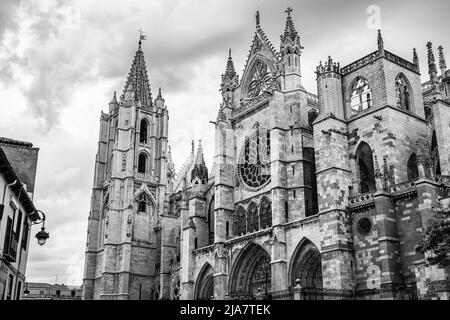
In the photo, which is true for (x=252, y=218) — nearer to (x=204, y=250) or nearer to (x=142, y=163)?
(x=204, y=250)

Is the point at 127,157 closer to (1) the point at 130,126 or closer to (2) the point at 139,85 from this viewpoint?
(1) the point at 130,126

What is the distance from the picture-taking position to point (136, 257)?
5725 centimetres

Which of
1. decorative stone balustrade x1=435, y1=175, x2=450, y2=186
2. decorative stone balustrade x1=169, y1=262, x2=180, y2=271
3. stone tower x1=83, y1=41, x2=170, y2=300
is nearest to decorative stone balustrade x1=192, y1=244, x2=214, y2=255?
decorative stone balustrade x1=169, y1=262, x2=180, y2=271

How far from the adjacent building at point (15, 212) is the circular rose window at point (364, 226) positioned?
60.4 ft

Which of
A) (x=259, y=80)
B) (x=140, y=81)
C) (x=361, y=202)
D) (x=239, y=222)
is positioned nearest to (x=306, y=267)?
(x=361, y=202)

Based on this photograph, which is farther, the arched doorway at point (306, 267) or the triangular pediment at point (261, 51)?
the triangular pediment at point (261, 51)

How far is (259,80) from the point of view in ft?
153

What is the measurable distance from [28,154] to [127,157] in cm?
3279

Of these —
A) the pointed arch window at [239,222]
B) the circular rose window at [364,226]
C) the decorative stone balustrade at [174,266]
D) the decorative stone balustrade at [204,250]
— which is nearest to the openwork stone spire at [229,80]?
the pointed arch window at [239,222]

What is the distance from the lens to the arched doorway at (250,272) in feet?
130

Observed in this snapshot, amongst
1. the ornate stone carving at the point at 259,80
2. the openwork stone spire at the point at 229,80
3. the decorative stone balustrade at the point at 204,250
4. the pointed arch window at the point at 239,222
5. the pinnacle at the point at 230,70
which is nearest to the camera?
the pointed arch window at the point at 239,222

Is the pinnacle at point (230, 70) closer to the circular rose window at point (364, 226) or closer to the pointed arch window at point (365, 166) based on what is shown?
the pointed arch window at point (365, 166)

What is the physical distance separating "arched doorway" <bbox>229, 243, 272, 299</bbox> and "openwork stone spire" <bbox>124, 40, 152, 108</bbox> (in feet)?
97.8
